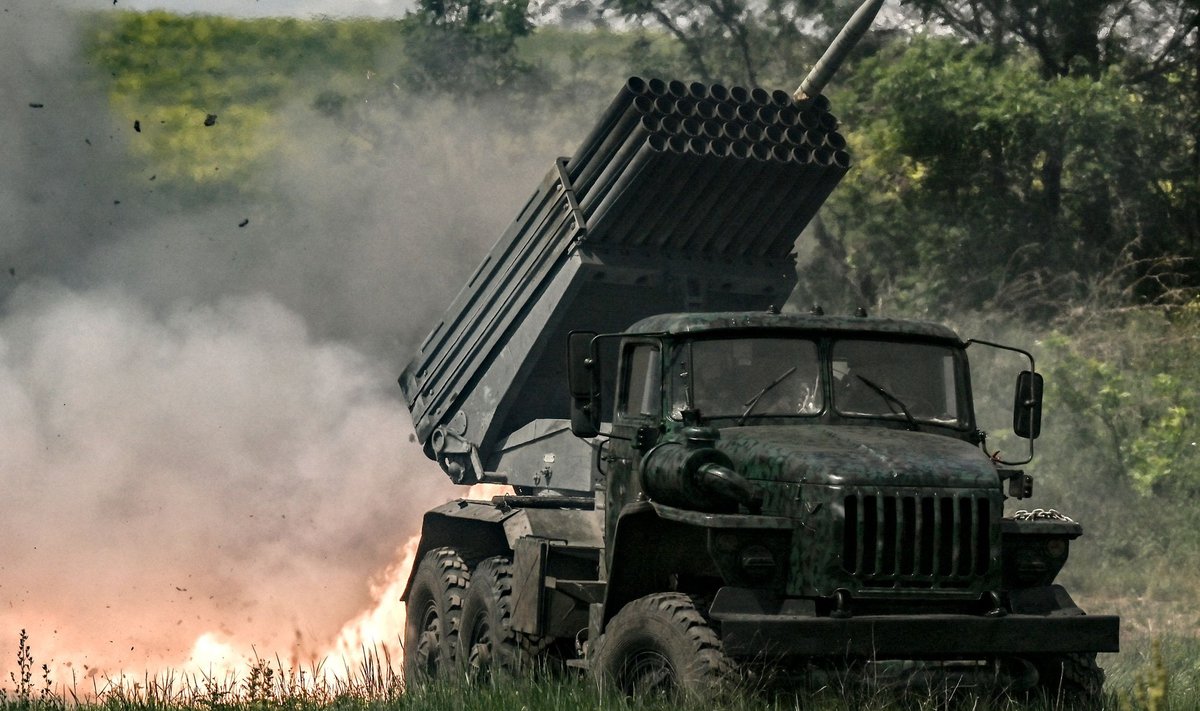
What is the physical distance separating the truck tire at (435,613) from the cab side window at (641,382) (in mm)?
2683

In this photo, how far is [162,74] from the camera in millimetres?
48719

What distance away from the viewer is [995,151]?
879 inches

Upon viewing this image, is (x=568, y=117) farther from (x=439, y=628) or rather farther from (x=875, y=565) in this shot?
(x=875, y=565)

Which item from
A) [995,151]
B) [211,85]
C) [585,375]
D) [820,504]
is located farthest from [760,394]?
[211,85]

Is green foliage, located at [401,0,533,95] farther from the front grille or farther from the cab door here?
the front grille

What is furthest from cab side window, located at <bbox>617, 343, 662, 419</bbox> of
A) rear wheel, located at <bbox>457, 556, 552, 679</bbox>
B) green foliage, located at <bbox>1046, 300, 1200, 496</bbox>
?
green foliage, located at <bbox>1046, 300, 1200, 496</bbox>

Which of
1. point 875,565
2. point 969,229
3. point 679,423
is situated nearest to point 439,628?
A: point 679,423

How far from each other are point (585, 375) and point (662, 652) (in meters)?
1.73

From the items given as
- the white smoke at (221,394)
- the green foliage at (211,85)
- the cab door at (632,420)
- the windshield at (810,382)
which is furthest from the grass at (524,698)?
the green foliage at (211,85)

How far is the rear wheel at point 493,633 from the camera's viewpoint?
10.0 meters

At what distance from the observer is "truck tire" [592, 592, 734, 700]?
24.8ft

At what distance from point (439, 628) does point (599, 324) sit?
253 cm

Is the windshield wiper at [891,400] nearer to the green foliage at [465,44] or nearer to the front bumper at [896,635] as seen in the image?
the front bumper at [896,635]

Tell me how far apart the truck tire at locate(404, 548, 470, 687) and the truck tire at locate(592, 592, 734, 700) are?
9.56 ft
